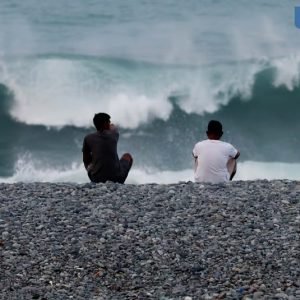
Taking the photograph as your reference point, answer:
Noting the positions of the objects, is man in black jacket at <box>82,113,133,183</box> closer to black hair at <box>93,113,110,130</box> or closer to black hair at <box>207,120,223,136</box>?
black hair at <box>93,113,110,130</box>

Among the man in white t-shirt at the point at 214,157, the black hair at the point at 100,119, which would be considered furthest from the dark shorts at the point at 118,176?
the man in white t-shirt at the point at 214,157

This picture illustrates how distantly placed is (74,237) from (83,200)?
109cm

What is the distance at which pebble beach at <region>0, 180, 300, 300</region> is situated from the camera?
860 cm

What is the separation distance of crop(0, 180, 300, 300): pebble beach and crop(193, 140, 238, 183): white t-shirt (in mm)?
208

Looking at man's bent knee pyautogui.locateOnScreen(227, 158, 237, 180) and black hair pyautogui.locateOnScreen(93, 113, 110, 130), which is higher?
black hair pyautogui.locateOnScreen(93, 113, 110, 130)

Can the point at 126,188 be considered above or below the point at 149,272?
above

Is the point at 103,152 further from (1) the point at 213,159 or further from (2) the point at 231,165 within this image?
(2) the point at 231,165

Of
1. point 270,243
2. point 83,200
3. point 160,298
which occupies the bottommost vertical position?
point 160,298

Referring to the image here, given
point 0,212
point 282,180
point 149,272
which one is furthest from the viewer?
point 282,180

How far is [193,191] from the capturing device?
11.0 m

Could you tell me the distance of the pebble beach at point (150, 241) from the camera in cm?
860

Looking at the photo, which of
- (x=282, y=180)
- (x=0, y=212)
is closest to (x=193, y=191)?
(x=282, y=180)

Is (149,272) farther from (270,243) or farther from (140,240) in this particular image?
(270,243)

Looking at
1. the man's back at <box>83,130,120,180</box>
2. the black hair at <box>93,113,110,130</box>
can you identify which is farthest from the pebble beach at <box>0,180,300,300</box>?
the black hair at <box>93,113,110,130</box>
